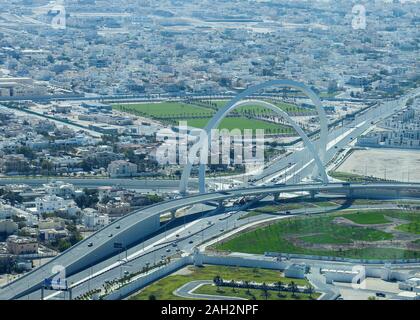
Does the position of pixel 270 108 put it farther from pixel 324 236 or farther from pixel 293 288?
pixel 293 288

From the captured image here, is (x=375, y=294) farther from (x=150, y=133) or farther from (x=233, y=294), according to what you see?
(x=150, y=133)

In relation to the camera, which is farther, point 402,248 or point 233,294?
point 402,248

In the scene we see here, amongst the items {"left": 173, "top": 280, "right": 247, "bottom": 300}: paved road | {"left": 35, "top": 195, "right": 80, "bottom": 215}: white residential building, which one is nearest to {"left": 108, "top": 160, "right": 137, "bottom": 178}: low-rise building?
{"left": 35, "top": 195, "right": 80, "bottom": 215}: white residential building

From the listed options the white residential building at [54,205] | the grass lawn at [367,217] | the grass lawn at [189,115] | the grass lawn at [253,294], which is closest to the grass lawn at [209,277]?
the grass lawn at [253,294]

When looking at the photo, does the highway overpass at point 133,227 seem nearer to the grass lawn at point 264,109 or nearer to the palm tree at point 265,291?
the palm tree at point 265,291
